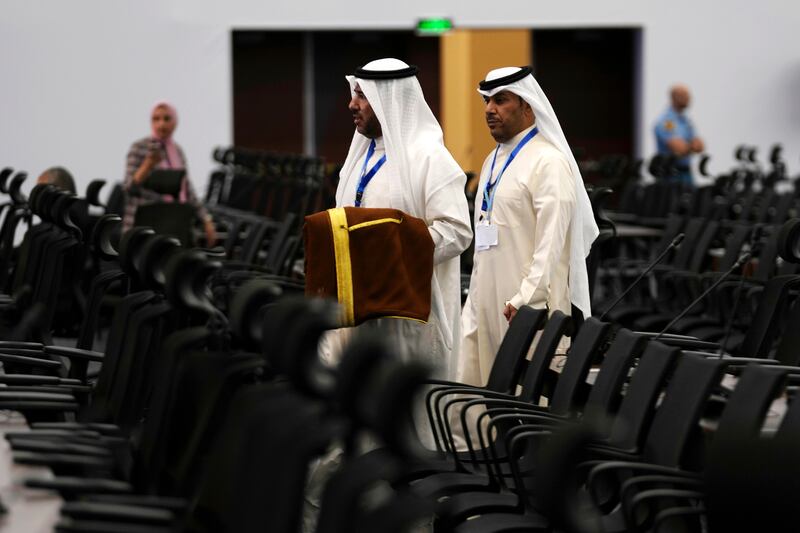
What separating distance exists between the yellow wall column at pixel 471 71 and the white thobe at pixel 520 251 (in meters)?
10.2

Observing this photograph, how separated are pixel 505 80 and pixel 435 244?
0.72 metres

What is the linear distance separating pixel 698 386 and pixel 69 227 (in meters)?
2.74

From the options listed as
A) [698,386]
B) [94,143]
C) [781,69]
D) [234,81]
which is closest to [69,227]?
[698,386]

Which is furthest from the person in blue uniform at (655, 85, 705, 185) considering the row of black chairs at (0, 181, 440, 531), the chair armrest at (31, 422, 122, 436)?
the chair armrest at (31, 422, 122, 436)

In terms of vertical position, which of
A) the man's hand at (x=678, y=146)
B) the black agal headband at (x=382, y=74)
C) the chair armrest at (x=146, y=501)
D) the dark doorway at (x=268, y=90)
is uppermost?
the dark doorway at (x=268, y=90)

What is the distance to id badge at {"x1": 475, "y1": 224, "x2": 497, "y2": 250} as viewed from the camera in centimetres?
475

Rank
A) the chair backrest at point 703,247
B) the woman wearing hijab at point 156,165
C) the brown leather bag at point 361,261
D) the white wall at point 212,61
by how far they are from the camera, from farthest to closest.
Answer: the white wall at point 212,61
the woman wearing hijab at point 156,165
the chair backrest at point 703,247
the brown leather bag at point 361,261

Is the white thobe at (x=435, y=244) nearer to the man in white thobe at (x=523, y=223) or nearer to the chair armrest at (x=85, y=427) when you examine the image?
the man in white thobe at (x=523, y=223)

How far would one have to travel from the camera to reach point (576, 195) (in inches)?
183

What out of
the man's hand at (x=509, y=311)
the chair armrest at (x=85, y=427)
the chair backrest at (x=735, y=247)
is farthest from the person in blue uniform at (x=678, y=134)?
the chair armrest at (x=85, y=427)

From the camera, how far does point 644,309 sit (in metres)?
6.80

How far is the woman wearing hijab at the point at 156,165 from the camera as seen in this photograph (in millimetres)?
8062

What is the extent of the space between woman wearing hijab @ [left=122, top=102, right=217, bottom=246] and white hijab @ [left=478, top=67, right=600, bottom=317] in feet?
11.8

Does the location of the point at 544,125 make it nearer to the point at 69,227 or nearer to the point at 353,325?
the point at 353,325
